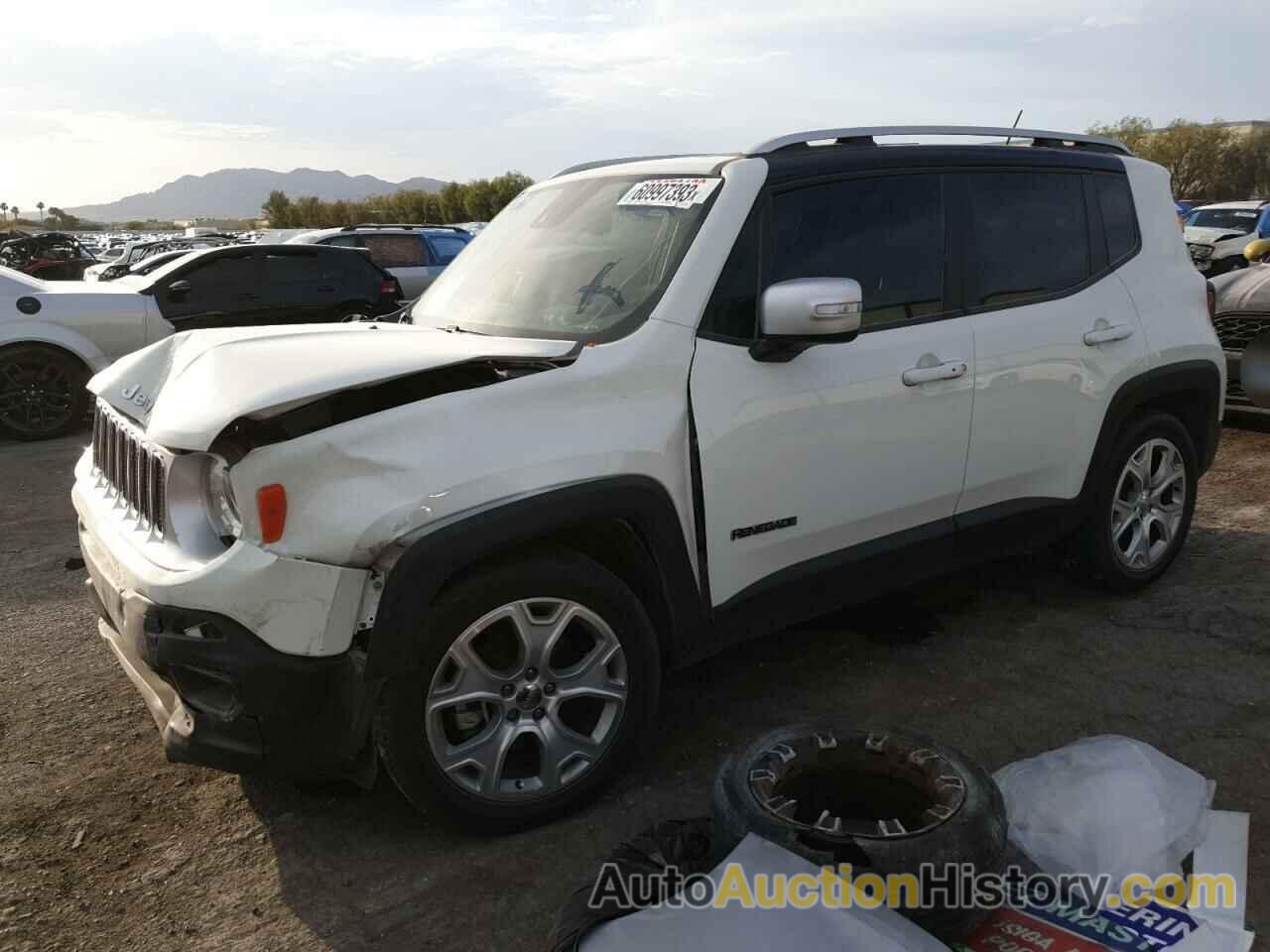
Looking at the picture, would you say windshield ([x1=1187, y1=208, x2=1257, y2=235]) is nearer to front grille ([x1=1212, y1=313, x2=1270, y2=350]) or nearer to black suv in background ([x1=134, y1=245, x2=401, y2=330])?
front grille ([x1=1212, y1=313, x2=1270, y2=350])

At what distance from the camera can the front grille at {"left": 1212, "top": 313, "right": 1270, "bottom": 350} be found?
22.6 feet

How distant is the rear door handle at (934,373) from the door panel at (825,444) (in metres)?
0.02

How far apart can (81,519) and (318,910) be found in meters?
1.48

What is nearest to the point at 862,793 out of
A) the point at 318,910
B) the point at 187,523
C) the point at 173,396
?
the point at 318,910

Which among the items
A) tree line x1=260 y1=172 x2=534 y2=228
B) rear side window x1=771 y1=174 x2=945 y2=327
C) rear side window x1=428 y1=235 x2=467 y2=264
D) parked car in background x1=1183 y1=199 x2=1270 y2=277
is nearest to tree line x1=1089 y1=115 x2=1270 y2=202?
tree line x1=260 y1=172 x2=534 y2=228

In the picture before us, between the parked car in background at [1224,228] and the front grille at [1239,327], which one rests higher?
the parked car in background at [1224,228]

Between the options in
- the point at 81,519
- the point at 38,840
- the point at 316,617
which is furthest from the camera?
the point at 81,519

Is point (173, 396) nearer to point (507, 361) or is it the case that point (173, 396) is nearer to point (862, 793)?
point (507, 361)

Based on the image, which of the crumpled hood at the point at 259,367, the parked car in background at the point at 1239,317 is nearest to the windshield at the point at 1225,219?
the parked car in background at the point at 1239,317

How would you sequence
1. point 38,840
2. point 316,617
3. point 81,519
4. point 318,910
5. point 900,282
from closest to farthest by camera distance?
point 316,617, point 318,910, point 38,840, point 81,519, point 900,282

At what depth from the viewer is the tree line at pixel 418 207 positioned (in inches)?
2186

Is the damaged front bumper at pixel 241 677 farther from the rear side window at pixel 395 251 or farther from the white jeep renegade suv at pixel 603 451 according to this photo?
the rear side window at pixel 395 251

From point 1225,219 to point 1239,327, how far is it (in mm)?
13936

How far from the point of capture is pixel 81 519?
325cm
